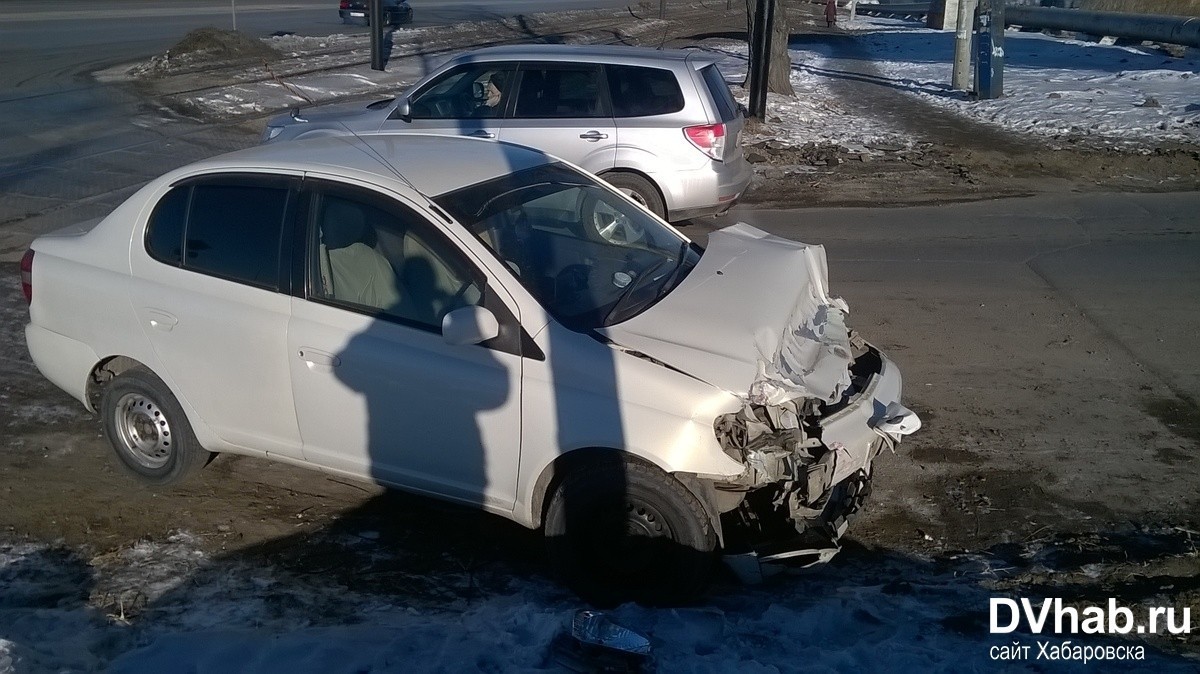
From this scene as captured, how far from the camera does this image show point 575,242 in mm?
5102

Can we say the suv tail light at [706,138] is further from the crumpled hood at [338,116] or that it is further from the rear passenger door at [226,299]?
the rear passenger door at [226,299]

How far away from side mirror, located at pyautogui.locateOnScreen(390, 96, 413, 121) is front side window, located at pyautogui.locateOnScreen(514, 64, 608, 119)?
1.12 m

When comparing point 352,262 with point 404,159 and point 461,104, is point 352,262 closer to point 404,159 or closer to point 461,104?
point 404,159

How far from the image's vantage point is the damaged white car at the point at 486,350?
13.7ft

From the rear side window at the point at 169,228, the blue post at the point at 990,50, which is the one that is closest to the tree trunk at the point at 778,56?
the blue post at the point at 990,50

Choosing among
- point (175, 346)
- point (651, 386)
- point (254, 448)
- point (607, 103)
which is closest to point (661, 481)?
point (651, 386)

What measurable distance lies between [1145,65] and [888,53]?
9.22 meters

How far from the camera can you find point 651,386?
4.09 m

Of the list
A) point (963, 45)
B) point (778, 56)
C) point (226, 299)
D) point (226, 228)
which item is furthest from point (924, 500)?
point (963, 45)

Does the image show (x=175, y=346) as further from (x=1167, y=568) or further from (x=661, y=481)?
(x=1167, y=568)

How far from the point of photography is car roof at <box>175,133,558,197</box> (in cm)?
486

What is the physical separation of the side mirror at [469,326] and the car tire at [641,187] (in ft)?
20.2

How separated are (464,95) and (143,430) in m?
6.17

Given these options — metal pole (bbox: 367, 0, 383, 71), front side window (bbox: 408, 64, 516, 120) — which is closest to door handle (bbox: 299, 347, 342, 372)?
front side window (bbox: 408, 64, 516, 120)
